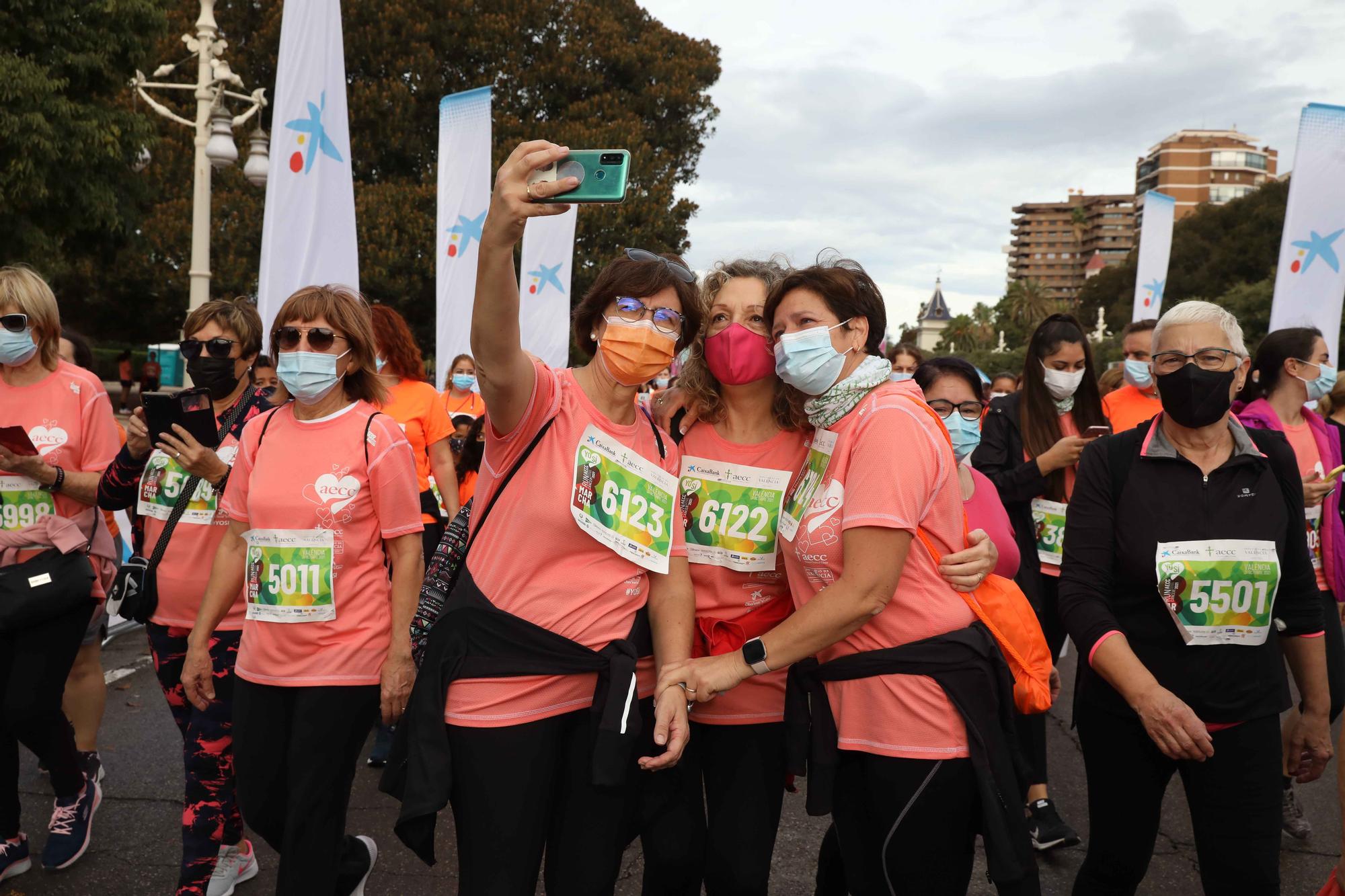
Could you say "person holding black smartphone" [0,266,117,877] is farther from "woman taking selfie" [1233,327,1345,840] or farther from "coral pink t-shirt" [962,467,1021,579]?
"woman taking selfie" [1233,327,1345,840]

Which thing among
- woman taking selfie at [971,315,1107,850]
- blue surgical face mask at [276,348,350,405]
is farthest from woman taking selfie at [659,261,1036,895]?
woman taking selfie at [971,315,1107,850]

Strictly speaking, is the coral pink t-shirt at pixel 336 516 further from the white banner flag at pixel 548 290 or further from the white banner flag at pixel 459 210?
the white banner flag at pixel 548 290

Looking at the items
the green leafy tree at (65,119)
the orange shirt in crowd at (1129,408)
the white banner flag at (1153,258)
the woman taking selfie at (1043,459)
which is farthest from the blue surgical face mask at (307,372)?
the green leafy tree at (65,119)

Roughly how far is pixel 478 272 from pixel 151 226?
23.2 meters

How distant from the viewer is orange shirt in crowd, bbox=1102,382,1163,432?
16.3 feet

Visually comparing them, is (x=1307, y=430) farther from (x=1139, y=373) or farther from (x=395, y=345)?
(x=395, y=345)

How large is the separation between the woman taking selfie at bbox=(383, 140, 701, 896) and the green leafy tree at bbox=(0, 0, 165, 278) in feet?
42.2

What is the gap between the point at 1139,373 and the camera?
5188 mm

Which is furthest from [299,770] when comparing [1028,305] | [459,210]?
[1028,305]

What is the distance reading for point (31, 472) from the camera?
3689 millimetres

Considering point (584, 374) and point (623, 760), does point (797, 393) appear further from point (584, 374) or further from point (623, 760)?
point (623, 760)

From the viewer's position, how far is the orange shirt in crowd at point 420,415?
5.36 metres

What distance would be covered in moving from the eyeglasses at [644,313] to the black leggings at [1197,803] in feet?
5.35

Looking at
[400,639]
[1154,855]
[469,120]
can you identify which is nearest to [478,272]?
[400,639]
